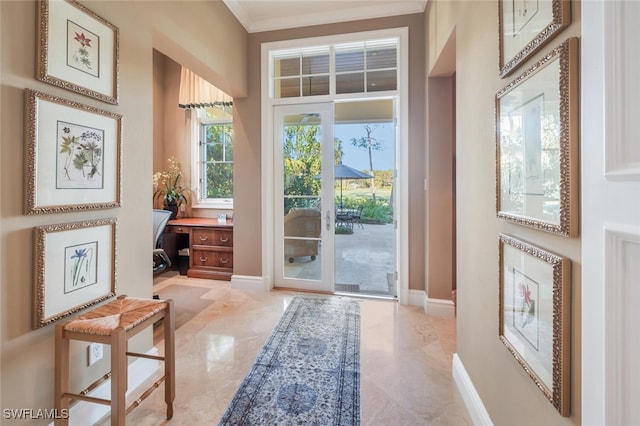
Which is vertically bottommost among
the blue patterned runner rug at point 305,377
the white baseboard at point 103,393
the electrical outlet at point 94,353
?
the blue patterned runner rug at point 305,377

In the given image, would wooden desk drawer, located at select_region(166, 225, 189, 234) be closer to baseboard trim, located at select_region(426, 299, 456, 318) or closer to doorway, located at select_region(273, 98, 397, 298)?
doorway, located at select_region(273, 98, 397, 298)

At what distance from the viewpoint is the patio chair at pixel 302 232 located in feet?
11.6

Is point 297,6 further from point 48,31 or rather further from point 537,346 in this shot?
point 537,346

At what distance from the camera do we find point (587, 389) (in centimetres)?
68

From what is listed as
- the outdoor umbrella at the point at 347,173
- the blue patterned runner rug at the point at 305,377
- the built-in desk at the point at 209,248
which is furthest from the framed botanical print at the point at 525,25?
the built-in desk at the point at 209,248

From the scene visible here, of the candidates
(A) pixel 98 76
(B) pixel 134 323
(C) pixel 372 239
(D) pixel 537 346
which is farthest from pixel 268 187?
(C) pixel 372 239

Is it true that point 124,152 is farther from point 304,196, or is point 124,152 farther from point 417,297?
point 417,297

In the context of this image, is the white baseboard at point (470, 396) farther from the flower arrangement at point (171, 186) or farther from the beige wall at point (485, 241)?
the flower arrangement at point (171, 186)

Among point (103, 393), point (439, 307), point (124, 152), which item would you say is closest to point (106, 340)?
point (103, 393)

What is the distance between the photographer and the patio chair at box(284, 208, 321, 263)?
3533mm

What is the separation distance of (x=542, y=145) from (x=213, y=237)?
3.82 m

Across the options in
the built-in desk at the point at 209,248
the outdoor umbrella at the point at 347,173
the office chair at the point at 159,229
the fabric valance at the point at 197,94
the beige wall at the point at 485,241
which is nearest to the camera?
the beige wall at the point at 485,241

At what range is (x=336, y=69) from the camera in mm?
3371

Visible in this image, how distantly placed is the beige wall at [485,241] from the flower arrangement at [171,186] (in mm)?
4049
